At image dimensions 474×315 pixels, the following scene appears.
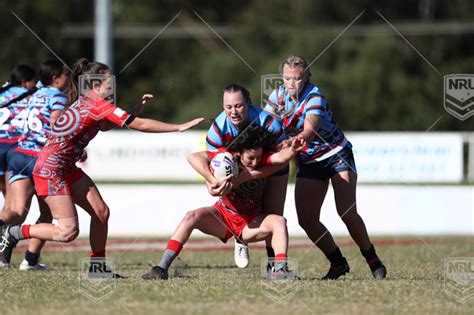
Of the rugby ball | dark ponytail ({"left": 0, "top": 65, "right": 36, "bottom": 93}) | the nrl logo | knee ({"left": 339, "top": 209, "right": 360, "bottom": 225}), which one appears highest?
the nrl logo

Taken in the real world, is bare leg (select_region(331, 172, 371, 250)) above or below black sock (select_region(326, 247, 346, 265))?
above

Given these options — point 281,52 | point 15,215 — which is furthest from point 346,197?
point 281,52

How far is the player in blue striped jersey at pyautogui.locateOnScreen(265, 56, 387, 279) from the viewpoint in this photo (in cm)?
979

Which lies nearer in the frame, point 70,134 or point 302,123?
point 70,134

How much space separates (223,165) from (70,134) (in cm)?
166

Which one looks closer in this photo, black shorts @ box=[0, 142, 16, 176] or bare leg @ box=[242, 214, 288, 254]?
bare leg @ box=[242, 214, 288, 254]

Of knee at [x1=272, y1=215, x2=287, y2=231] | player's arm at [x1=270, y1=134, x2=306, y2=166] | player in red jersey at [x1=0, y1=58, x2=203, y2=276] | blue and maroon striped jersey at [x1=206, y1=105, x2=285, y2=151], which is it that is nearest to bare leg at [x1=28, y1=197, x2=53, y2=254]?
player in red jersey at [x1=0, y1=58, x2=203, y2=276]

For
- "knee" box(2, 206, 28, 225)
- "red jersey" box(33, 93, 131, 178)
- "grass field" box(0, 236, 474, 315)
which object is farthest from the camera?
"knee" box(2, 206, 28, 225)

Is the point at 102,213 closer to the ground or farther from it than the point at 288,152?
closer to the ground

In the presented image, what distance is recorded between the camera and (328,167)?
32.7ft

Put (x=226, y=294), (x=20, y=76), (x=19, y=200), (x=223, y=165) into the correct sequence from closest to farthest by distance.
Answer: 1. (x=226, y=294)
2. (x=223, y=165)
3. (x=19, y=200)
4. (x=20, y=76)

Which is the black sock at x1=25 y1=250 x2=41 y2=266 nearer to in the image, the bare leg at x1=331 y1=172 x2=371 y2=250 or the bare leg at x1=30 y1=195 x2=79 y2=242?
the bare leg at x1=30 y1=195 x2=79 y2=242

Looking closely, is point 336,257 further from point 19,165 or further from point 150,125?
point 19,165

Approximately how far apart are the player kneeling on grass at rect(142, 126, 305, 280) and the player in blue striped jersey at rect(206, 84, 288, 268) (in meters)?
0.11
